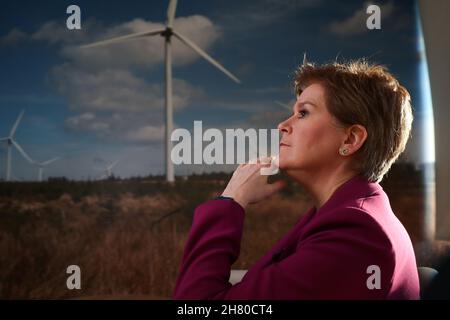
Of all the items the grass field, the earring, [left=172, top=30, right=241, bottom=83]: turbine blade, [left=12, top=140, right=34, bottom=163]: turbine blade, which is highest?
[left=172, top=30, right=241, bottom=83]: turbine blade

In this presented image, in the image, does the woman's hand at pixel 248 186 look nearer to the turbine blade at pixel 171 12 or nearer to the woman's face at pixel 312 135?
the woman's face at pixel 312 135

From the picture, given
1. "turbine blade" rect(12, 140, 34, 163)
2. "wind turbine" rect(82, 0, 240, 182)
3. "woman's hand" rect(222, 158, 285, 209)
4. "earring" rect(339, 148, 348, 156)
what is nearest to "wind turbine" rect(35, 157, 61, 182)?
"turbine blade" rect(12, 140, 34, 163)

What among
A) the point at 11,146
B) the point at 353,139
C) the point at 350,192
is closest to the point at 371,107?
the point at 353,139

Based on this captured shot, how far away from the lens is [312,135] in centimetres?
101

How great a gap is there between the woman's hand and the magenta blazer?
4cm

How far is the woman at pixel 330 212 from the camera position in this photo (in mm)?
787

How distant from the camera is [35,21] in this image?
311cm

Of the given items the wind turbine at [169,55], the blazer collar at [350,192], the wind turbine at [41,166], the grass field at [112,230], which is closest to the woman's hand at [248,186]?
the blazer collar at [350,192]

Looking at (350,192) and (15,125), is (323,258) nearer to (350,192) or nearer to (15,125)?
(350,192)

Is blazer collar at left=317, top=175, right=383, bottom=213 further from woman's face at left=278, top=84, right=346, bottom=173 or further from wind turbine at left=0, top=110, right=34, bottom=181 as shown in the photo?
wind turbine at left=0, top=110, right=34, bottom=181

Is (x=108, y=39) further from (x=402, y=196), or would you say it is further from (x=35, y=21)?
(x=402, y=196)

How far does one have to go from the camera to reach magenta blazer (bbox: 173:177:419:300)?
2.56 ft

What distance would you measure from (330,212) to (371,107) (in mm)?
267
